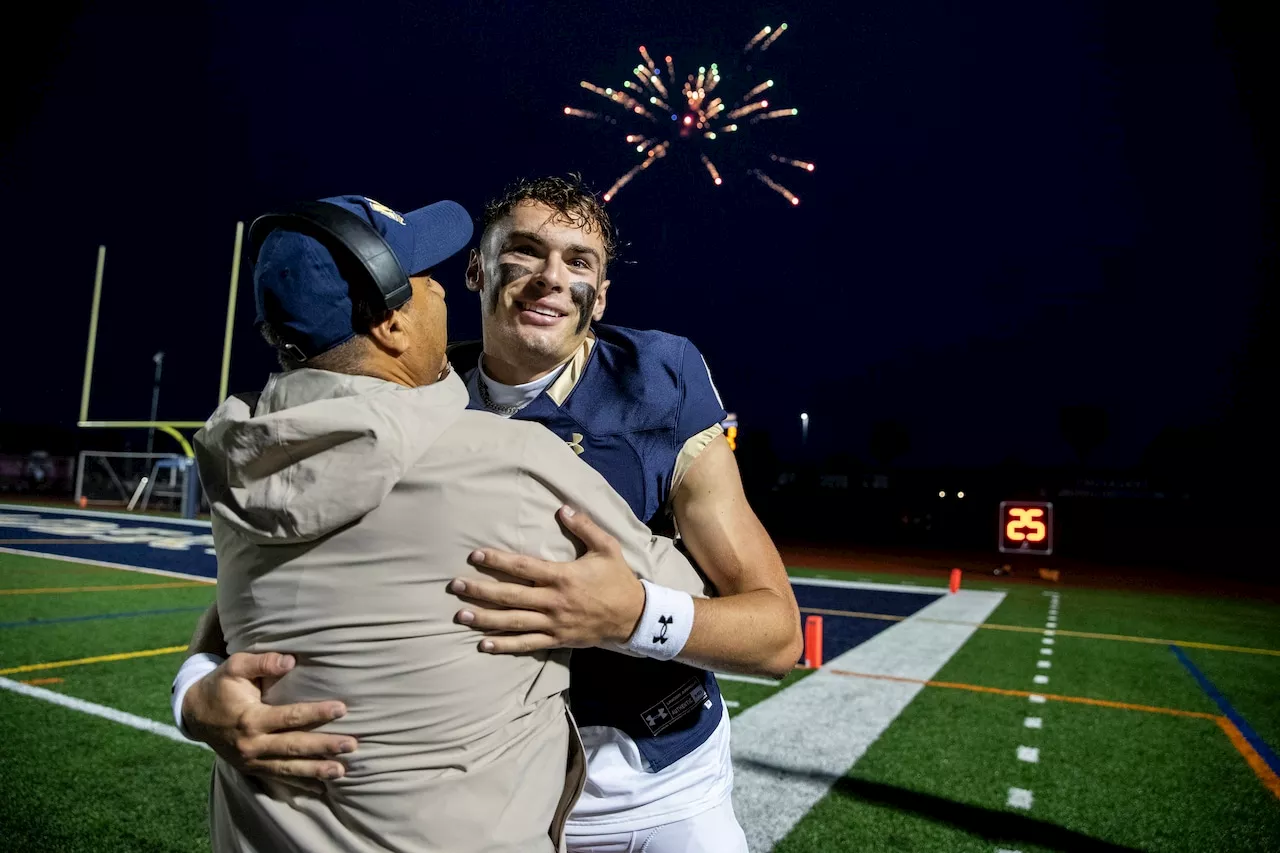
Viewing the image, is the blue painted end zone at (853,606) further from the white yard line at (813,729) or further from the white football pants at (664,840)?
the white football pants at (664,840)

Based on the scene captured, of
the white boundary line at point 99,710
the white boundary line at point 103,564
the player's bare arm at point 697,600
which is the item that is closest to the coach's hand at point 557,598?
the player's bare arm at point 697,600

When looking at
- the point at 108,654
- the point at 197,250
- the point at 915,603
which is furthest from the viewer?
the point at 197,250

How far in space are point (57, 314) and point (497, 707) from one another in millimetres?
44592

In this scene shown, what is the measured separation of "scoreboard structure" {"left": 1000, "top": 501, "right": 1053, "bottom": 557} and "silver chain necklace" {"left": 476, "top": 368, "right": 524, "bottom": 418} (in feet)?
55.1

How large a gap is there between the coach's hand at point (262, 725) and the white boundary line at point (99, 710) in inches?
163

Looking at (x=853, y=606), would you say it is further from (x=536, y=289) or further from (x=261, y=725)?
(x=261, y=725)

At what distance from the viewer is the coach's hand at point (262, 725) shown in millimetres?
1098

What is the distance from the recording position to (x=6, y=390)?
4128cm

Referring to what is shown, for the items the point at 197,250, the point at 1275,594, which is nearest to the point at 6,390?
the point at 197,250

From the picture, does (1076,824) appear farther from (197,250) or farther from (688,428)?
(197,250)

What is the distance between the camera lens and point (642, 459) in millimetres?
1652

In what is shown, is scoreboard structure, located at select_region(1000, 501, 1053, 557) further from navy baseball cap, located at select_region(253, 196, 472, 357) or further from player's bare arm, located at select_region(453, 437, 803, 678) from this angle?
navy baseball cap, located at select_region(253, 196, 472, 357)

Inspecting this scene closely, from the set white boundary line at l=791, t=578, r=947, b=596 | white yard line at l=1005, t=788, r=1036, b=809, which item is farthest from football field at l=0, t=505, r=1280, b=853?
white boundary line at l=791, t=578, r=947, b=596

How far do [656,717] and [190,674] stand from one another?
88 cm
